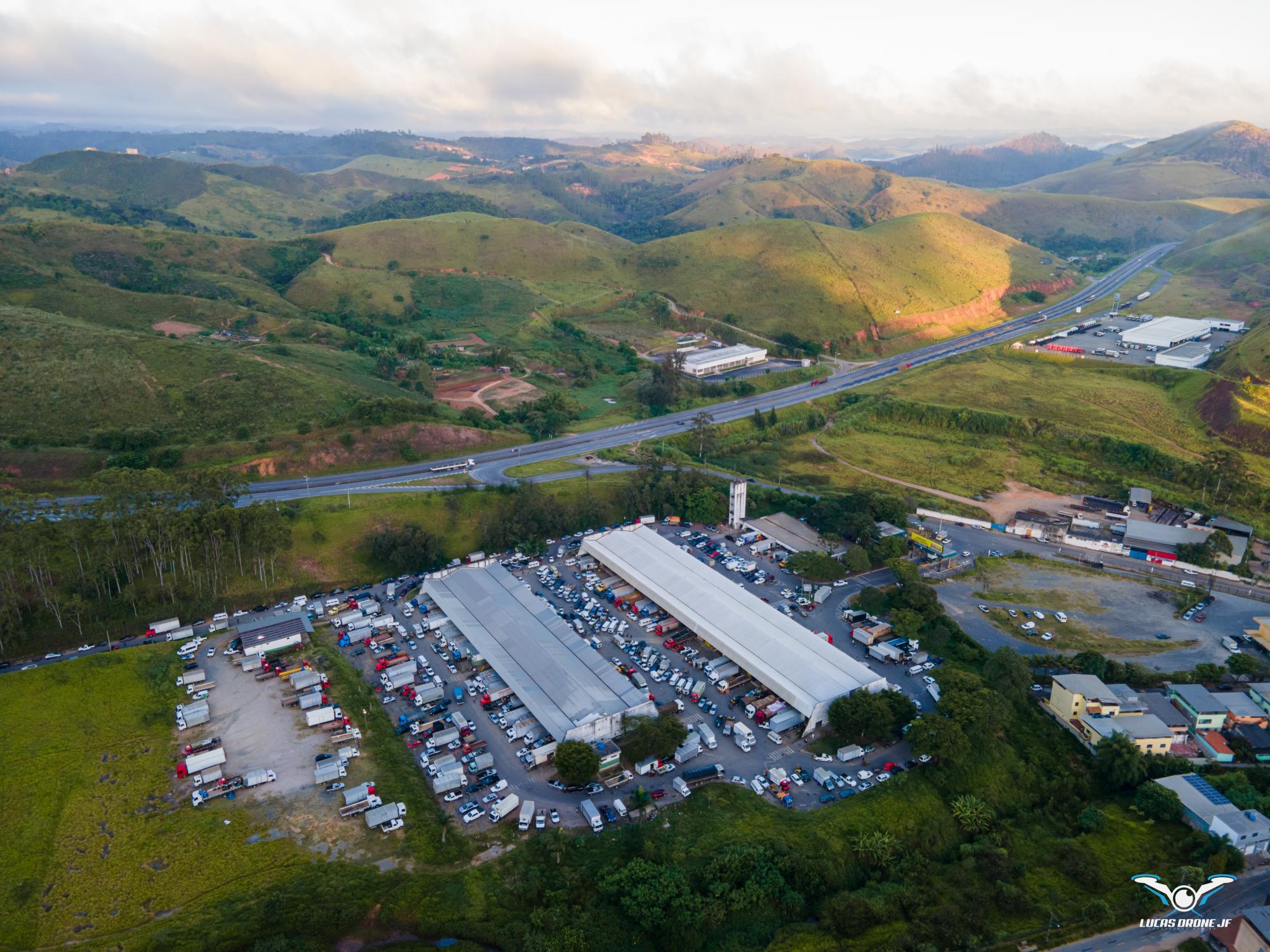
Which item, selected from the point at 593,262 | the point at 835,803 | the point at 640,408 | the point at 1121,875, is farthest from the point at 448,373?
the point at 1121,875

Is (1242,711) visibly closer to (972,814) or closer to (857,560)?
(972,814)

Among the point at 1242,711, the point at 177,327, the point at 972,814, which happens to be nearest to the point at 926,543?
the point at 1242,711

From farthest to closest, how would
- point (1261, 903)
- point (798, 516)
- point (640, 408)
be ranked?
point (640, 408) < point (798, 516) < point (1261, 903)

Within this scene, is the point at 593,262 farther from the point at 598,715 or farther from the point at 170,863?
the point at 170,863

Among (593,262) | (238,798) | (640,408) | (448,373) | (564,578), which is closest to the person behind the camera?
(238,798)

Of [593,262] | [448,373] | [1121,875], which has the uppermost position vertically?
[593,262]

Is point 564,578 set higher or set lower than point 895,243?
lower

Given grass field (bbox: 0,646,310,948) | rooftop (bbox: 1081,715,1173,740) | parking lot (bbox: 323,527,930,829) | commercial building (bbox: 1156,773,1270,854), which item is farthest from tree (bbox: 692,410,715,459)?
grass field (bbox: 0,646,310,948)

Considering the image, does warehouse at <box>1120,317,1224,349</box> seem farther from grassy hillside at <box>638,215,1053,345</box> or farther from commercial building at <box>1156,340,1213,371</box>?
grassy hillside at <box>638,215,1053,345</box>
